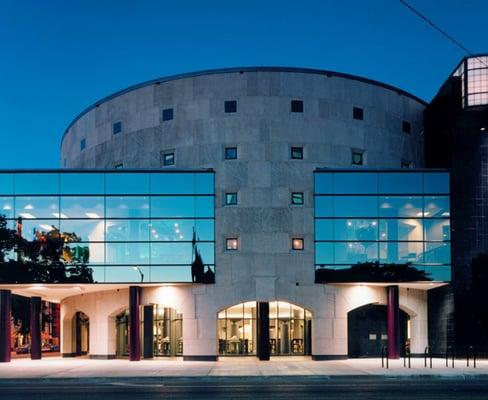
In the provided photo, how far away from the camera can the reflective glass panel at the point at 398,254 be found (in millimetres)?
42875

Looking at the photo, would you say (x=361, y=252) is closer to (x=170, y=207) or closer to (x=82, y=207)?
(x=170, y=207)

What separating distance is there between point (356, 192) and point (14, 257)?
20.2 metres

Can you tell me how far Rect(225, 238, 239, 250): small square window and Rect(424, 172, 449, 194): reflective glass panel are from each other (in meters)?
11.5

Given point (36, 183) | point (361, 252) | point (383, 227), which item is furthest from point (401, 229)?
point (36, 183)

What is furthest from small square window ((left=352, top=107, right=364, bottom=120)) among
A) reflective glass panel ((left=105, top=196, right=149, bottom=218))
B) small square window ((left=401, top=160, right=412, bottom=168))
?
reflective glass panel ((left=105, top=196, right=149, bottom=218))

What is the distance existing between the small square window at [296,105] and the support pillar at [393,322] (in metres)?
12.1

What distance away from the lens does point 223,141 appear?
146 feet

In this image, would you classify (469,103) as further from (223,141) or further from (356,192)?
(223,141)

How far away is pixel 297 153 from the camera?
146ft

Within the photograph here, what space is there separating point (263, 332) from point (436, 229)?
1181cm

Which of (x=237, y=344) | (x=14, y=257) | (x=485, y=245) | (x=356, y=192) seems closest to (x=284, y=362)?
(x=237, y=344)

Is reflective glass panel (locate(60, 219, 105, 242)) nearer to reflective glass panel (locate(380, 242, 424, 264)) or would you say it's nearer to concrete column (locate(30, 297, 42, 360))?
concrete column (locate(30, 297, 42, 360))

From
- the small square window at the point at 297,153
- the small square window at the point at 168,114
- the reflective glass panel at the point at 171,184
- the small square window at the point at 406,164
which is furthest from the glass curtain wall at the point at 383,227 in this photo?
the small square window at the point at 168,114

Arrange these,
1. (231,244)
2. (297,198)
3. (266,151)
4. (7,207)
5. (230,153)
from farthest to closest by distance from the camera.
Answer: (230,153), (266,151), (297,198), (231,244), (7,207)
